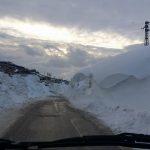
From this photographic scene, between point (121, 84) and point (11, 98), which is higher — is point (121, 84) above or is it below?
above

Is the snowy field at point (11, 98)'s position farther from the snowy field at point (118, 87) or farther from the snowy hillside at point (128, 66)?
the snowy hillside at point (128, 66)

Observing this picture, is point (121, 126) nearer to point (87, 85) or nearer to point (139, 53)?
point (139, 53)

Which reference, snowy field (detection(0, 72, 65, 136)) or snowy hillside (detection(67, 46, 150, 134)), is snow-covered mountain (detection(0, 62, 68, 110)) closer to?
snowy field (detection(0, 72, 65, 136))

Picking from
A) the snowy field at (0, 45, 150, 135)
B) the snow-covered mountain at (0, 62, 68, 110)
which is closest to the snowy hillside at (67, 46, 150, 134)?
the snowy field at (0, 45, 150, 135)

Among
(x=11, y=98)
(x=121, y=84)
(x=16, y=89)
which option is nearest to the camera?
(x=121, y=84)

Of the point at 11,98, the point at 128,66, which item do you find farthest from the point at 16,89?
the point at 128,66

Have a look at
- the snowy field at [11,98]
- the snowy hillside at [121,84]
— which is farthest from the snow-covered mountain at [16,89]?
the snowy hillside at [121,84]

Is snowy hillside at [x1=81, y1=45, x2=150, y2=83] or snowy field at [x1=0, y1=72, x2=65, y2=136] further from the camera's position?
snowy hillside at [x1=81, y1=45, x2=150, y2=83]

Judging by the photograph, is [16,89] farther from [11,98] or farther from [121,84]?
[121,84]

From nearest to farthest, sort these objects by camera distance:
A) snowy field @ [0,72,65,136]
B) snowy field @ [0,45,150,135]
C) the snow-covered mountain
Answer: snowy field @ [0,72,65,136]
snowy field @ [0,45,150,135]
the snow-covered mountain

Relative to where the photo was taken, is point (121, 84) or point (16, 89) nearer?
point (121, 84)

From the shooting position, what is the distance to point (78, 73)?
57062mm

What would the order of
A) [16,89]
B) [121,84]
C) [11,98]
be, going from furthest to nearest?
[16,89] → [11,98] → [121,84]

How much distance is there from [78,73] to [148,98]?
23.9 metres
